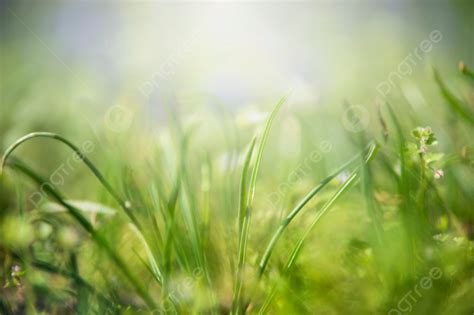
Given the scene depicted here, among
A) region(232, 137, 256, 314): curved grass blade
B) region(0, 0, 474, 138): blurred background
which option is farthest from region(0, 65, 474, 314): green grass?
region(0, 0, 474, 138): blurred background

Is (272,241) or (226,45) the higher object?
(226,45)

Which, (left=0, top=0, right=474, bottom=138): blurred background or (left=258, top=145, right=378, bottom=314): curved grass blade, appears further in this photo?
(left=0, top=0, right=474, bottom=138): blurred background

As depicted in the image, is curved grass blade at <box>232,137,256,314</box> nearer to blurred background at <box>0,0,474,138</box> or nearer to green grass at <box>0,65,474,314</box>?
green grass at <box>0,65,474,314</box>

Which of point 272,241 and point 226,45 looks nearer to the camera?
point 272,241

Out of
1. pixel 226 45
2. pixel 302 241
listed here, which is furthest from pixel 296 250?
pixel 226 45

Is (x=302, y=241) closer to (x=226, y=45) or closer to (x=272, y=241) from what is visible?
(x=272, y=241)

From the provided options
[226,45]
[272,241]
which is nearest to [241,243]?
[272,241]

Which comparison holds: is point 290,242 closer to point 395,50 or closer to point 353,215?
point 353,215

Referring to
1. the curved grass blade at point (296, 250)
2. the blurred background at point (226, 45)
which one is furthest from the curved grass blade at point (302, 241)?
the blurred background at point (226, 45)
